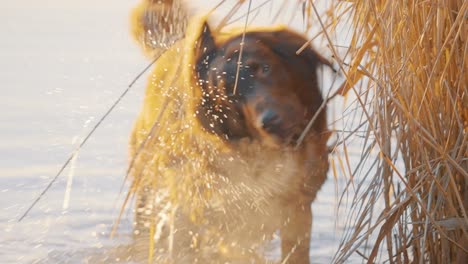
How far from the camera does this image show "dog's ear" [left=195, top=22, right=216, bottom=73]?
4.01 metres

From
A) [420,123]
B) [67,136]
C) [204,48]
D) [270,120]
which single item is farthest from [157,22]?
[420,123]

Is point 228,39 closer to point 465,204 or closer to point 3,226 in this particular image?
point 3,226

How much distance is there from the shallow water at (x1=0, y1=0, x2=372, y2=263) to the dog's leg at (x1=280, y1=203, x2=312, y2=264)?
112 millimetres

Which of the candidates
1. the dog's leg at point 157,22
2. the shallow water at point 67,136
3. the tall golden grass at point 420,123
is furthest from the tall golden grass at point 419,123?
the dog's leg at point 157,22

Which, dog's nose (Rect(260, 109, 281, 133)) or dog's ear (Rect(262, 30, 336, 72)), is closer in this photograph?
dog's nose (Rect(260, 109, 281, 133))

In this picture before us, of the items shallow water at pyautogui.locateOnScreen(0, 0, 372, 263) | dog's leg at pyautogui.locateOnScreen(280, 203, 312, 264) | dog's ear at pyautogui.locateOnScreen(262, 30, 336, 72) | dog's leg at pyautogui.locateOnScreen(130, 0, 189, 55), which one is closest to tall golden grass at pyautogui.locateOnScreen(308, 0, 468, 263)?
shallow water at pyautogui.locateOnScreen(0, 0, 372, 263)

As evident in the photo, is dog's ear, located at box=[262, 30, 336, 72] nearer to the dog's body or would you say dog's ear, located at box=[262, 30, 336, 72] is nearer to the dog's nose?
the dog's body

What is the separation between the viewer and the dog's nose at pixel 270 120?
3865 mm

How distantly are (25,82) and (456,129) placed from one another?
14.7 ft

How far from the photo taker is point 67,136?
547cm

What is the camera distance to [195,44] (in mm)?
4027

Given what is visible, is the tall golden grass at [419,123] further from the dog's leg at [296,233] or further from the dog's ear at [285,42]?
the dog's ear at [285,42]

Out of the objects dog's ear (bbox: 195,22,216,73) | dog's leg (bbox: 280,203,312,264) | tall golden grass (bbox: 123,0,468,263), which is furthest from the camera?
dog's ear (bbox: 195,22,216,73)

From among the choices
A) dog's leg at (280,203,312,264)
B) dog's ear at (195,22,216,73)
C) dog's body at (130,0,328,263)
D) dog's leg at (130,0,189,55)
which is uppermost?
dog's leg at (130,0,189,55)
